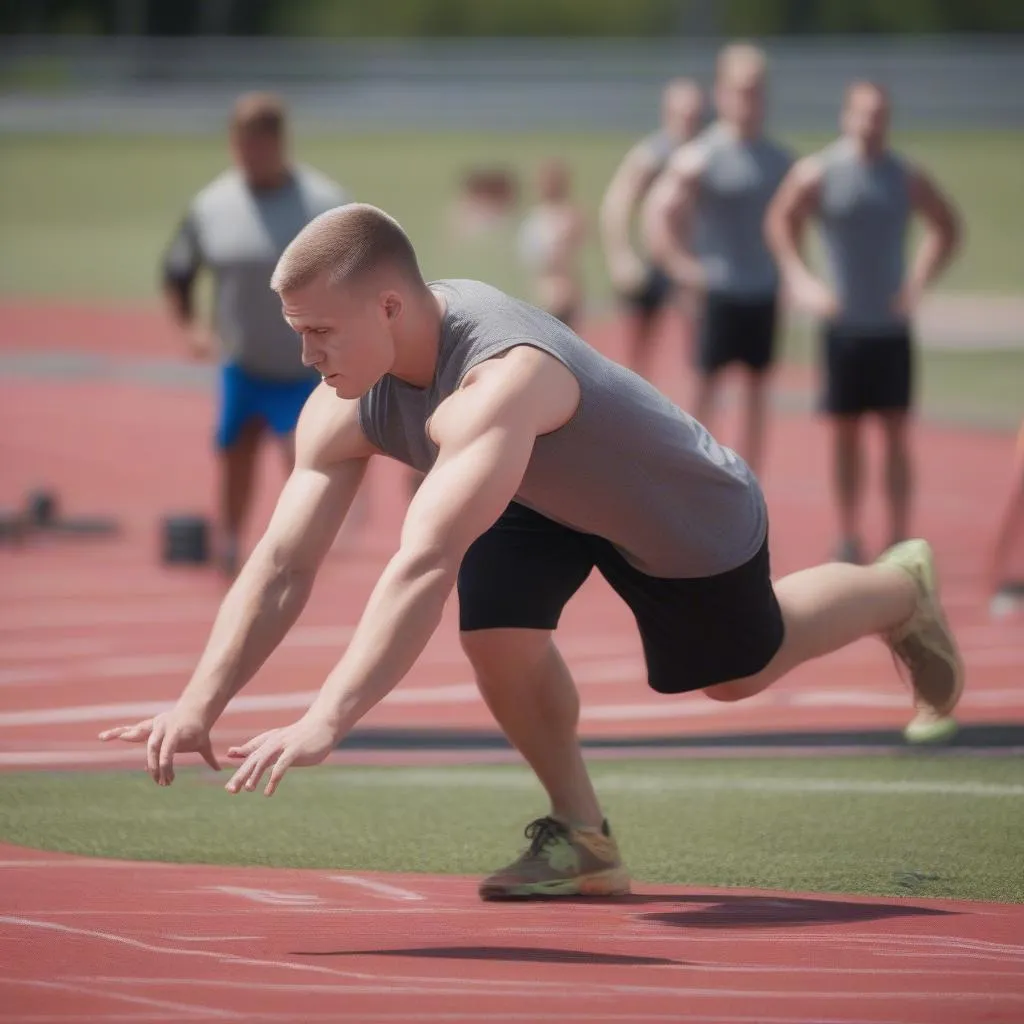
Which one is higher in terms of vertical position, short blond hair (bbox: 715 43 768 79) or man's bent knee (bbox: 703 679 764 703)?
short blond hair (bbox: 715 43 768 79)

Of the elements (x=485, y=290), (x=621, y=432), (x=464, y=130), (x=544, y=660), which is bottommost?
(x=544, y=660)

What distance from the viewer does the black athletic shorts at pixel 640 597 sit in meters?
5.47

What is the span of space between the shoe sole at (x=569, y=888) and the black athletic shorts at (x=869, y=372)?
659 centimetres

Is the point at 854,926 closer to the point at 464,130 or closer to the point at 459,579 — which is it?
the point at 459,579

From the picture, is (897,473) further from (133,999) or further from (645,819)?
(133,999)

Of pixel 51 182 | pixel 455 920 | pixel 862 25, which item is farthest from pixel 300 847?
pixel 862 25

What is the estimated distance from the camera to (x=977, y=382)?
23156 millimetres

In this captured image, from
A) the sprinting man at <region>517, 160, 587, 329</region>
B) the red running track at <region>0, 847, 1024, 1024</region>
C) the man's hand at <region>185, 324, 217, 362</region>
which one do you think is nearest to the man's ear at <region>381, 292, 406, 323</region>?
the red running track at <region>0, 847, 1024, 1024</region>

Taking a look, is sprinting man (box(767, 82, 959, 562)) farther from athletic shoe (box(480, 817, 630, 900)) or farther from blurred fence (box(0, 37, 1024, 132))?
blurred fence (box(0, 37, 1024, 132))

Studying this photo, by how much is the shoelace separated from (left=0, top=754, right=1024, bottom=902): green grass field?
1.39 feet

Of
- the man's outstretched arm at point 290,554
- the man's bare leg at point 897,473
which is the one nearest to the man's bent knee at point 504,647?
the man's outstretched arm at point 290,554

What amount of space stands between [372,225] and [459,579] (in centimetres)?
105

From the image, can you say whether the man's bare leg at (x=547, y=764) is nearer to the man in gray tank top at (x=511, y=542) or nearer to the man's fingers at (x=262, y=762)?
the man in gray tank top at (x=511, y=542)

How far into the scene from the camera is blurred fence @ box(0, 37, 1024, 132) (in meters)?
44.2
